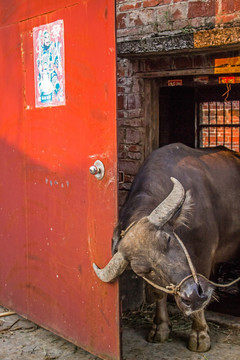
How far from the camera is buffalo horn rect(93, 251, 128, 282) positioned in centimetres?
371

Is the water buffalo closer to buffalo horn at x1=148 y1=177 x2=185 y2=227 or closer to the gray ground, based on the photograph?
buffalo horn at x1=148 y1=177 x2=185 y2=227

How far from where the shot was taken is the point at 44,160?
4.42 m

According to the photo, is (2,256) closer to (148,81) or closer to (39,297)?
(39,297)

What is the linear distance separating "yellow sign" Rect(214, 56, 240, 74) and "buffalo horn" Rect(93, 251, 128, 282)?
6.09 feet

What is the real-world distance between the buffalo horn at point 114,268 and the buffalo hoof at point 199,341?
109 centimetres

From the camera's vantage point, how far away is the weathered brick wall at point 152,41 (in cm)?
441

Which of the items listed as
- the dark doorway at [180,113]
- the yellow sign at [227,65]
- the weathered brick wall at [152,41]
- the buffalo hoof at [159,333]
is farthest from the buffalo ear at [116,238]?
the dark doorway at [180,113]

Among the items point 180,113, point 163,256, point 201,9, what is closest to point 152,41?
point 201,9

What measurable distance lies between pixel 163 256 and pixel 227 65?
183 cm

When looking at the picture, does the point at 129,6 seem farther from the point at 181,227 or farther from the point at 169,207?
the point at 169,207

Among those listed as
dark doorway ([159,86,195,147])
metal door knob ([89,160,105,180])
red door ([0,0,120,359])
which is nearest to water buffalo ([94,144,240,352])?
red door ([0,0,120,359])

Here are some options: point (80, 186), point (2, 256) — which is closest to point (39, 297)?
point (2, 256)

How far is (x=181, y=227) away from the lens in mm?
4312

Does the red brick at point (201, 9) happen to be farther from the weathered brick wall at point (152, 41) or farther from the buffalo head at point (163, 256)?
the buffalo head at point (163, 256)
